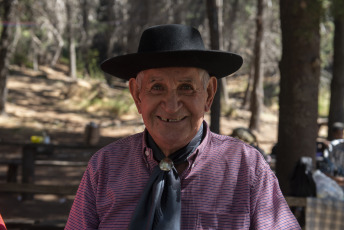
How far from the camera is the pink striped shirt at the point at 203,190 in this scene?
1733mm

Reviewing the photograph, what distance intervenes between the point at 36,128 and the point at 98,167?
15.2 metres

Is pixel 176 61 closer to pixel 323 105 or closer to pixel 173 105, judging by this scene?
pixel 173 105

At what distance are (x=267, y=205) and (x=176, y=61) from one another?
647 millimetres

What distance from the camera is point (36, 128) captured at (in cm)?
1642

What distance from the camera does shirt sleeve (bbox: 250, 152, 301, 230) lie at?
1726 millimetres

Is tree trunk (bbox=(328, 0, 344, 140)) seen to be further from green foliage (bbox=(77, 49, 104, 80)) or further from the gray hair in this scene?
green foliage (bbox=(77, 49, 104, 80))

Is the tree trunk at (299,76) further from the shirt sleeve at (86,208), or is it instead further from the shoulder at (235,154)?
the shirt sleeve at (86,208)

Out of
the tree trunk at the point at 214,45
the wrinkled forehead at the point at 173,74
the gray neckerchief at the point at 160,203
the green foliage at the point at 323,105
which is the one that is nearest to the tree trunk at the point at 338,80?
the tree trunk at the point at 214,45

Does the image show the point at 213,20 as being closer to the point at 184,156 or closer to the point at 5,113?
the point at 184,156

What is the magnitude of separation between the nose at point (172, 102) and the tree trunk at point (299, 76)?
3.48 m

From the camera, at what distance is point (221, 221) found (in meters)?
1.72

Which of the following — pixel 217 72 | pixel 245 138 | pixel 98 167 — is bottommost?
pixel 245 138

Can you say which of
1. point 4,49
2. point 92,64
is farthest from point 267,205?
point 92,64

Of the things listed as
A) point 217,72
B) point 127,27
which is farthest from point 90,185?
point 127,27
